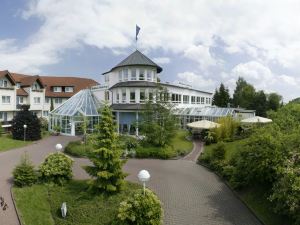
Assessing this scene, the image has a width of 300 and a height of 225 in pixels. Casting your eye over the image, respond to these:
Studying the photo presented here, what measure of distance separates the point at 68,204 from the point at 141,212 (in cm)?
538

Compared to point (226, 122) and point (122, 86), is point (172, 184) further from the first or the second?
point (122, 86)

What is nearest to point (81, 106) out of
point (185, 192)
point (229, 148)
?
point (229, 148)

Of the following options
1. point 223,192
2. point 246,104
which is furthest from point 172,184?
point 246,104

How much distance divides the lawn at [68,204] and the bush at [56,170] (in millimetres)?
686

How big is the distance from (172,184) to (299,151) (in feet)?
28.5

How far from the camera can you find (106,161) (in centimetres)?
1775

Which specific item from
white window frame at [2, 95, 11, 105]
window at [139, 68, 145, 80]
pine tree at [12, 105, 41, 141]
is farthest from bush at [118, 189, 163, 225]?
white window frame at [2, 95, 11, 105]

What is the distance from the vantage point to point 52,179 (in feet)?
65.2

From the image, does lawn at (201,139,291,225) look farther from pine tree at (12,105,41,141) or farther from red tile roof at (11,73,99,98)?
red tile roof at (11,73,99,98)

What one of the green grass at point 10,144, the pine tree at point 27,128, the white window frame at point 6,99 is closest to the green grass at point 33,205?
the green grass at point 10,144

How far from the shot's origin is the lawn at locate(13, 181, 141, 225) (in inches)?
602

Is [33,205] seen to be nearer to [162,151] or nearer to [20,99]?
[162,151]

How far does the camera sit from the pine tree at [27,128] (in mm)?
38500

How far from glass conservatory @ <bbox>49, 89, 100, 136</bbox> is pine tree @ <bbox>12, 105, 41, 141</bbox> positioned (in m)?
4.62
